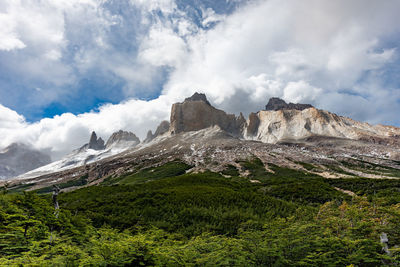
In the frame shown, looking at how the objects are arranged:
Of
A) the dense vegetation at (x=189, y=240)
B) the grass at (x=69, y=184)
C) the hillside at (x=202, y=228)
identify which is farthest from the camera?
the grass at (x=69, y=184)

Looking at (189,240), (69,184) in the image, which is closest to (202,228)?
(189,240)

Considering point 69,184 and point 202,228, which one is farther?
point 69,184

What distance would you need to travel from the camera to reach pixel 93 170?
12850 cm

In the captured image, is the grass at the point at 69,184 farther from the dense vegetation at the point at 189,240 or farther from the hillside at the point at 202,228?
the dense vegetation at the point at 189,240

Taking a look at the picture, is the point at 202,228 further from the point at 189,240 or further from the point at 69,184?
the point at 69,184

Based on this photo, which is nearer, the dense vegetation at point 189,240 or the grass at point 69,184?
the dense vegetation at point 189,240

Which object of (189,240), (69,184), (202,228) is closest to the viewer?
(189,240)

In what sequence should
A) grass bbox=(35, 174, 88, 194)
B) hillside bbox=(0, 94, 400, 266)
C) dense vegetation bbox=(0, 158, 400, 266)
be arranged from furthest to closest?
grass bbox=(35, 174, 88, 194)
hillside bbox=(0, 94, 400, 266)
dense vegetation bbox=(0, 158, 400, 266)

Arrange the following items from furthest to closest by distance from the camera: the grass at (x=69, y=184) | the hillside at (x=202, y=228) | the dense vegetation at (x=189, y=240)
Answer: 1. the grass at (x=69, y=184)
2. the hillside at (x=202, y=228)
3. the dense vegetation at (x=189, y=240)

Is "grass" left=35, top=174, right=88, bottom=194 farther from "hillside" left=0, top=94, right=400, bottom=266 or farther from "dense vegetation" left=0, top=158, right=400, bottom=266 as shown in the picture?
"dense vegetation" left=0, top=158, right=400, bottom=266

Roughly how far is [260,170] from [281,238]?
75.9 m

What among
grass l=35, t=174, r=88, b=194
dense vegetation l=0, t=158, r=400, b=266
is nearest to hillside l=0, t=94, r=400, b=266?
dense vegetation l=0, t=158, r=400, b=266

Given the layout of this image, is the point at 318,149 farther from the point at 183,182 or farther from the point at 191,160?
the point at 183,182

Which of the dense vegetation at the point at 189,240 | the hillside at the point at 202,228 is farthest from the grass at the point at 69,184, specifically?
the dense vegetation at the point at 189,240
